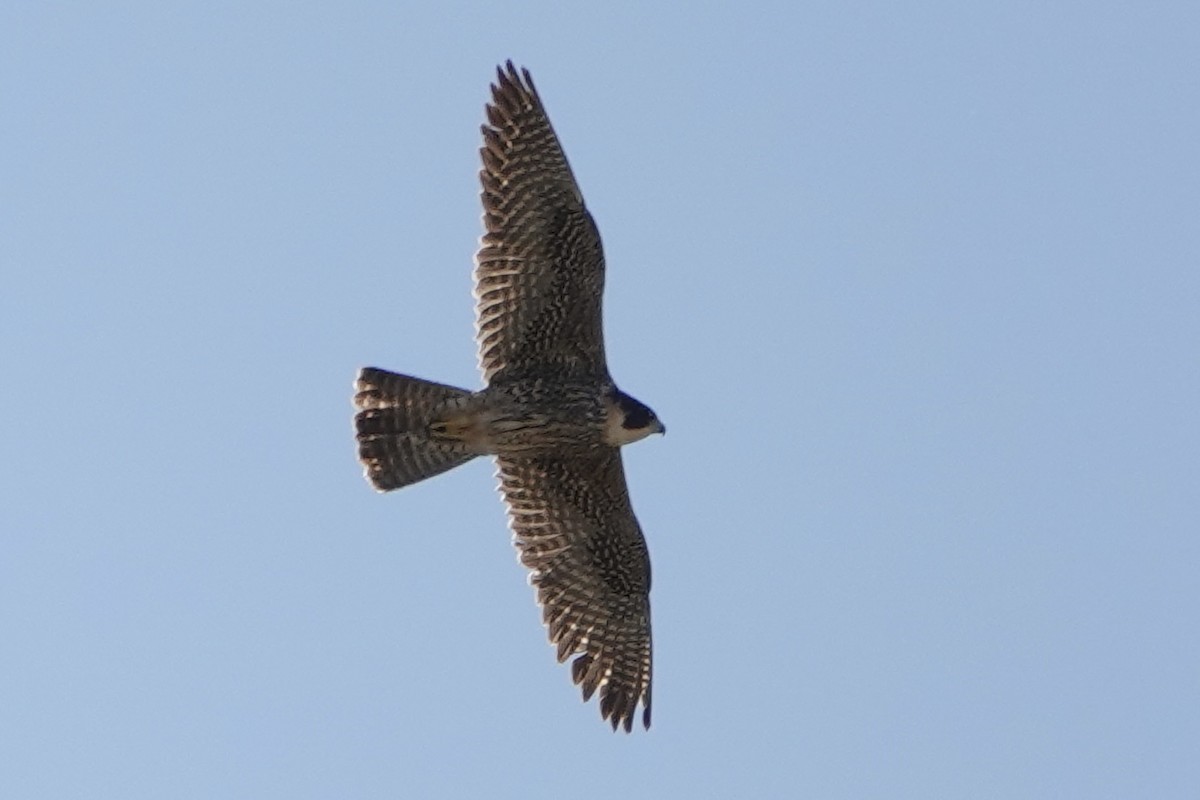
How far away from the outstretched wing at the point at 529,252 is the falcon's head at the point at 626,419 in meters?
0.28

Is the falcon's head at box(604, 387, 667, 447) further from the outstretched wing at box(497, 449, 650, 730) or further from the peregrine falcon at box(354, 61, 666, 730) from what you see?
the outstretched wing at box(497, 449, 650, 730)

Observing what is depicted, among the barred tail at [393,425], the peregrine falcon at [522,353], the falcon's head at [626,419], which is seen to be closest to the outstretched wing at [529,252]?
the peregrine falcon at [522,353]

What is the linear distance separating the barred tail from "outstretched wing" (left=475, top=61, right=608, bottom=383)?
0.44 metres

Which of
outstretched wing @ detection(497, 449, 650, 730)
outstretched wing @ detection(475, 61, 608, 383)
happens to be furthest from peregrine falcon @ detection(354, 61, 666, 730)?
outstretched wing @ detection(497, 449, 650, 730)

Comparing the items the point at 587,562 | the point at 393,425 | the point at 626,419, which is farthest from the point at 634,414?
the point at 393,425

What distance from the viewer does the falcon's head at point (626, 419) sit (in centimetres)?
1458

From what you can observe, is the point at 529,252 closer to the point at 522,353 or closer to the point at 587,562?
the point at 522,353

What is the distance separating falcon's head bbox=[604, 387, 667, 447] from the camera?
47.8 feet

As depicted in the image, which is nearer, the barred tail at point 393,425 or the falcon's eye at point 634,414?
the barred tail at point 393,425

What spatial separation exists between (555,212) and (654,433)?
1425 mm

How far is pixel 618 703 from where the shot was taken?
48.9ft

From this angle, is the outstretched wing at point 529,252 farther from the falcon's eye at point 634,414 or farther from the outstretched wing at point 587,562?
the outstretched wing at point 587,562

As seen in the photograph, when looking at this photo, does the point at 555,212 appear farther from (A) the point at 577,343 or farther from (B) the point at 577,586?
(B) the point at 577,586

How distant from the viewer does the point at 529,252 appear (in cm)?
1438
